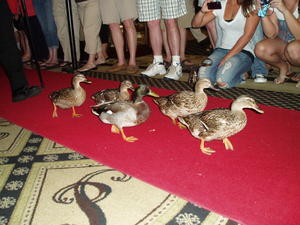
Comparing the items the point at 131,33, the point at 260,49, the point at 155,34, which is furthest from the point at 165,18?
the point at 260,49

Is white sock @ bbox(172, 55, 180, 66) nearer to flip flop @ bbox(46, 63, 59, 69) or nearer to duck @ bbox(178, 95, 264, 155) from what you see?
duck @ bbox(178, 95, 264, 155)

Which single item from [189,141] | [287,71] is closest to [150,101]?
[189,141]

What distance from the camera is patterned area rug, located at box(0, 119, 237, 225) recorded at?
1592 mm

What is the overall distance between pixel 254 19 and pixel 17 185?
3.16 m

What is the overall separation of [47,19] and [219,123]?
5.01 m

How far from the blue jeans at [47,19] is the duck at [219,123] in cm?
470

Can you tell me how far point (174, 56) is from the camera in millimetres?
4426

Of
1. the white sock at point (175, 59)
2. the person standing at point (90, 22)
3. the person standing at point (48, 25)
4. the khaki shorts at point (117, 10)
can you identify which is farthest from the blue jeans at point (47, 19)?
the white sock at point (175, 59)

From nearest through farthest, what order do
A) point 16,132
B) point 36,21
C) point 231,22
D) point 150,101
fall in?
point 16,132
point 150,101
point 231,22
point 36,21

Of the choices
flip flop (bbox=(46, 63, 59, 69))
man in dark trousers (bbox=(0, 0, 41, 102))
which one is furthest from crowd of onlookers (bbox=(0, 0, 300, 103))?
flip flop (bbox=(46, 63, 59, 69))

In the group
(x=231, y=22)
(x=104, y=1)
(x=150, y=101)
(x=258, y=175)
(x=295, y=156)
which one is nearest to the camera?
(x=258, y=175)

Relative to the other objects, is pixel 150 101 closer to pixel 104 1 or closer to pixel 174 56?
pixel 174 56

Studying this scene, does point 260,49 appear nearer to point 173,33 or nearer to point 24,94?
point 173,33

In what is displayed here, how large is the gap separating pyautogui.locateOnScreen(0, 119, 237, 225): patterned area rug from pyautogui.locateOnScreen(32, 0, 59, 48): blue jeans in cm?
425
